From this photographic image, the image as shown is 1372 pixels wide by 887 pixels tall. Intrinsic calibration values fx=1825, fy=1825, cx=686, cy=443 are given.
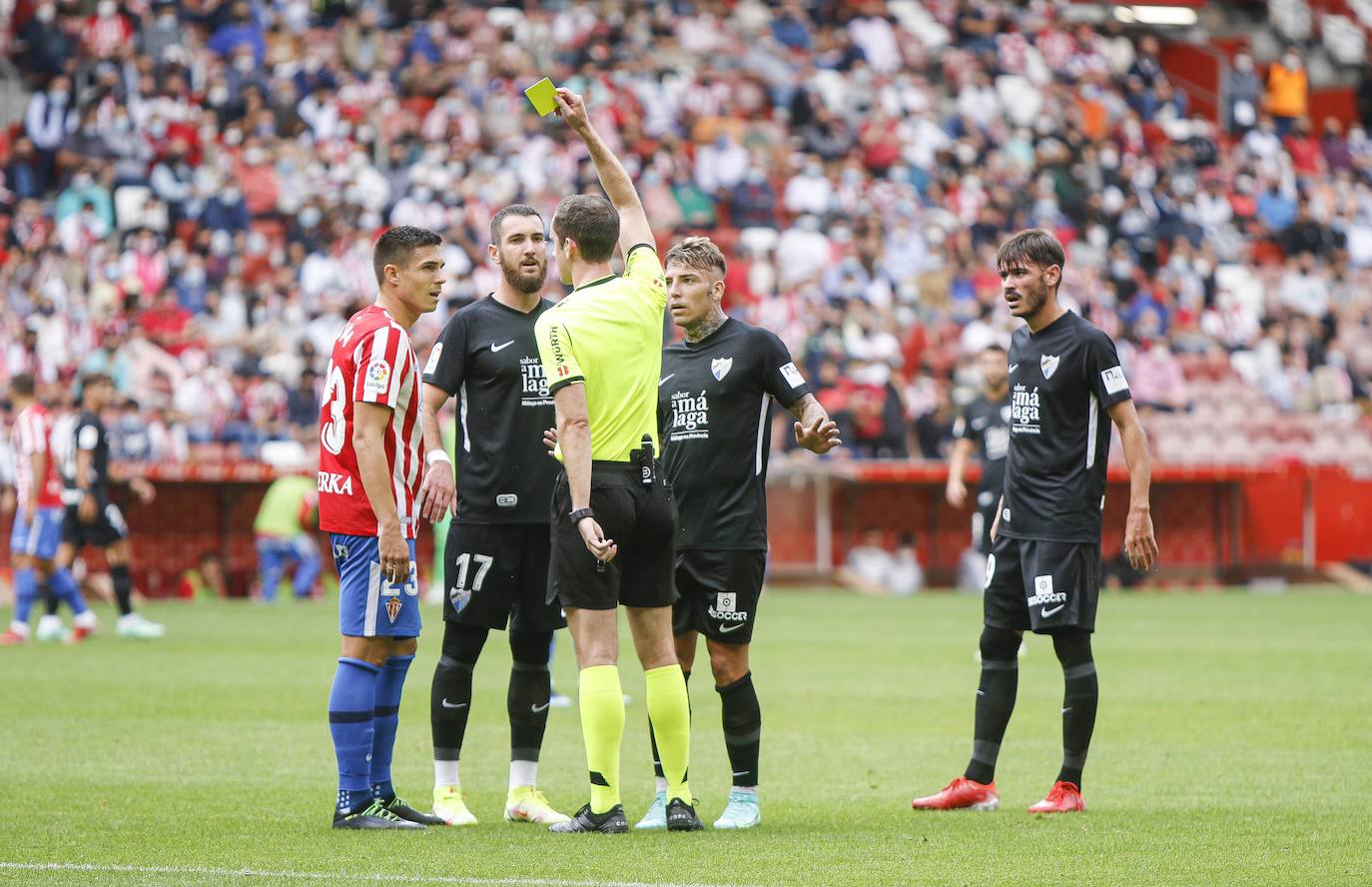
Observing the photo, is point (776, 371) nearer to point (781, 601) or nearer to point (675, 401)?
point (675, 401)

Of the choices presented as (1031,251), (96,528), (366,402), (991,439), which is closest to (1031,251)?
(1031,251)

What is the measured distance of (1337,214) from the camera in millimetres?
34750

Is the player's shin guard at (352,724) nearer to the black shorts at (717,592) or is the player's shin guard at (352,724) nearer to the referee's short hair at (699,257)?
the black shorts at (717,592)

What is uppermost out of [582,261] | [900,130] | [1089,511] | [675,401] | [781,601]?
[900,130]

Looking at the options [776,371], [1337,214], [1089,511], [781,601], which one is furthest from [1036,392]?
[1337,214]

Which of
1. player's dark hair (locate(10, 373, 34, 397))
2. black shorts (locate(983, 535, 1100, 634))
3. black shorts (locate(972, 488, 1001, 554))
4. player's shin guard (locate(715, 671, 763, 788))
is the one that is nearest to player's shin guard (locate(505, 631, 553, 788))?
player's shin guard (locate(715, 671, 763, 788))

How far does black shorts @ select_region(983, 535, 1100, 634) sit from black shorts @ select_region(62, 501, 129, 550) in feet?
37.0

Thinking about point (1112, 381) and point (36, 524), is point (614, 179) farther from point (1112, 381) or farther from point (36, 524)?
point (36, 524)

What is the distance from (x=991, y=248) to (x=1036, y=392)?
22770 mm

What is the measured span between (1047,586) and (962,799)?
1.02m

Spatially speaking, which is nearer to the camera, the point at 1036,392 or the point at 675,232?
the point at 1036,392

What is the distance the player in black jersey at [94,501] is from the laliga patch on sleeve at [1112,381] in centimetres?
1116

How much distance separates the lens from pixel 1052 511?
8.29 metres

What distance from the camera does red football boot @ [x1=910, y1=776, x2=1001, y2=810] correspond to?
814 cm
